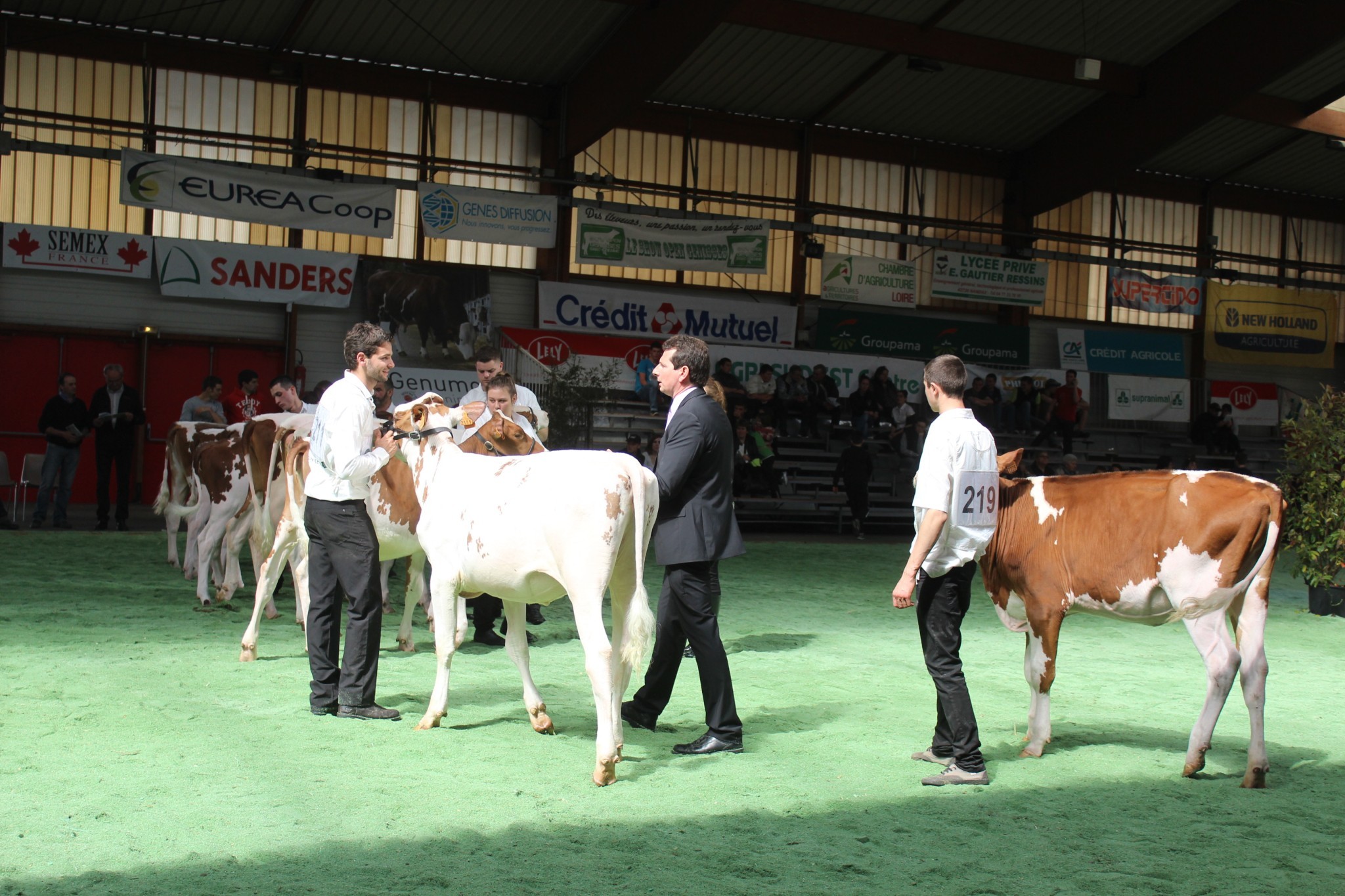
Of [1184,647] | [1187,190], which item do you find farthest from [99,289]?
[1187,190]

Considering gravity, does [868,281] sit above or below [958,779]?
above

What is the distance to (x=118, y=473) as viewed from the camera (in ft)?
47.0

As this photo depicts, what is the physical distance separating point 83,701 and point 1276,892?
548cm

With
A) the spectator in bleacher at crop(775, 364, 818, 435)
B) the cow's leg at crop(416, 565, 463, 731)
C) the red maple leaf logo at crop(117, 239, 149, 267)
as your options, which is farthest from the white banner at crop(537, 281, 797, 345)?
the cow's leg at crop(416, 565, 463, 731)

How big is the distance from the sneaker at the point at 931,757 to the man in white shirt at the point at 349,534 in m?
2.56

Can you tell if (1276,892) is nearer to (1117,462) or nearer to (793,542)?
(793,542)

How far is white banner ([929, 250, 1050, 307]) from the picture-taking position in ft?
76.9

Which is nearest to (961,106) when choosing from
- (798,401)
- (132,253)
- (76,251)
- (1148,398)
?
(798,401)

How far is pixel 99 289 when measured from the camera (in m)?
18.9

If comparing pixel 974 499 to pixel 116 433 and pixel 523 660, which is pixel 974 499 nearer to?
pixel 523 660

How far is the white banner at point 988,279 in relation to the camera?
2345cm

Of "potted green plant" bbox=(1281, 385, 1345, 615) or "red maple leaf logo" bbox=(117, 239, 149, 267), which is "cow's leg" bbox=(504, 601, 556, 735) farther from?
"red maple leaf logo" bbox=(117, 239, 149, 267)

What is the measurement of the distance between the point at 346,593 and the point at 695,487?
187cm

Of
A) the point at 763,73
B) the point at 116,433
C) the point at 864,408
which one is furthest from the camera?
the point at 763,73
